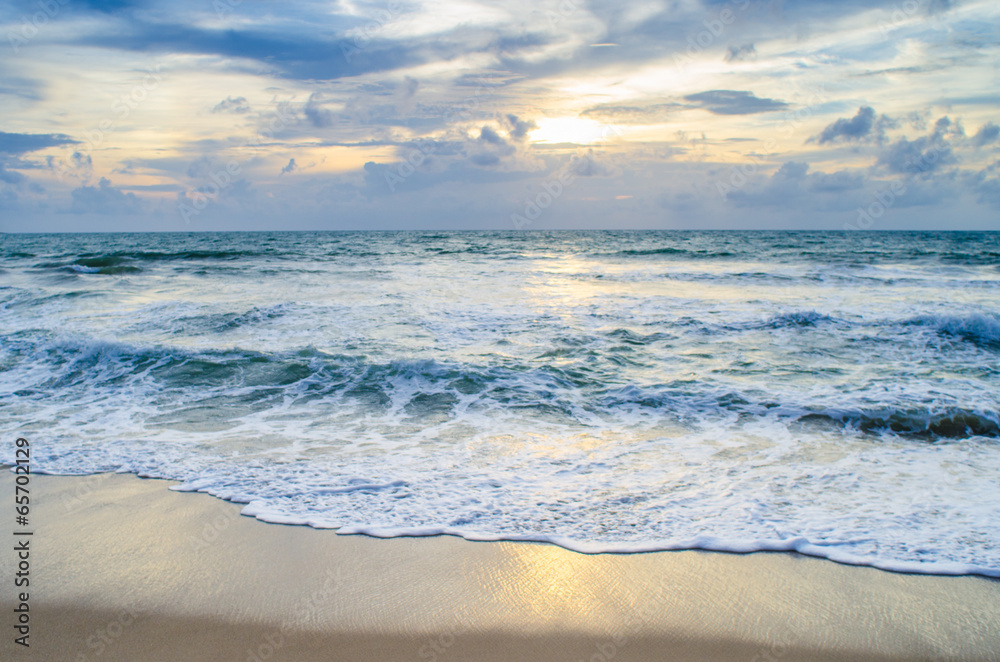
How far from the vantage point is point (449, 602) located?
10.2 ft

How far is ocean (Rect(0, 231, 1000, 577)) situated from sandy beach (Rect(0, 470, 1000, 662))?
0.78 feet

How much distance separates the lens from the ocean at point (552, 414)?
13.4ft

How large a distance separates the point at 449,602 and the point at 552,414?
363 cm

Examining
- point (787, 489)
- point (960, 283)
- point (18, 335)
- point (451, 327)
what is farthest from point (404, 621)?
point (960, 283)

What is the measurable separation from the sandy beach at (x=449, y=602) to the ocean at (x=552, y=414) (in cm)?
24

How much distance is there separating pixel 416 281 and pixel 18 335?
1064 centimetres

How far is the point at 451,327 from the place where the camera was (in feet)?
36.2

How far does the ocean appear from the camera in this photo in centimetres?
408

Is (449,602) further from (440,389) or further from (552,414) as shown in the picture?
(440,389)
